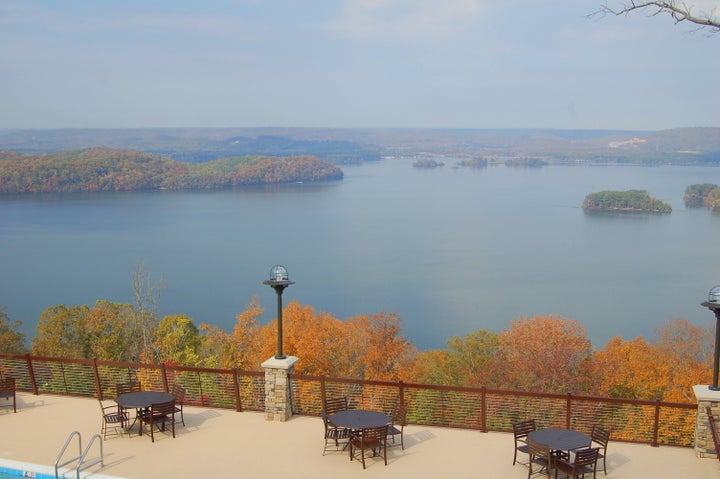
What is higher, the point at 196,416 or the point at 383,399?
the point at 196,416

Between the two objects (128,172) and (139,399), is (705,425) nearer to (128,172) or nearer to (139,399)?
(139,399)

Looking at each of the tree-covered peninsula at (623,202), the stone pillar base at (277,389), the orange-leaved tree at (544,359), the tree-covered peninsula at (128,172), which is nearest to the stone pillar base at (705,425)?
the stone pillar base at (277,389)

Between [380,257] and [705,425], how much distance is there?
64126mm

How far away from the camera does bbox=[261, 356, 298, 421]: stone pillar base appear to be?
9.48m

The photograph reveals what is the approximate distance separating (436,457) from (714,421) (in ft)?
Answer: 11.3

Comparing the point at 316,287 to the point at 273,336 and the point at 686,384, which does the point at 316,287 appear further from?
the point at 686,384

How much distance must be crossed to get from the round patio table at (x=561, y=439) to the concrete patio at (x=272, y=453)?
0.48 metres

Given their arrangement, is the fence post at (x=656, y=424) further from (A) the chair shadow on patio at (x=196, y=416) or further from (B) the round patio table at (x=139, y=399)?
(B) the round patio table at (x=139, y=399)

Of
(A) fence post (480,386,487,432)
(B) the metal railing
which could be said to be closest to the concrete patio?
(A) fence post (480,386,487,432)

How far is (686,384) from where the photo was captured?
25.0 m

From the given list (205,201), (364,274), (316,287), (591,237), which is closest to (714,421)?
(316,287)

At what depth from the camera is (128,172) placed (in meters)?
140

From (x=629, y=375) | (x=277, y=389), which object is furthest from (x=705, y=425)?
(x=629, y=375)

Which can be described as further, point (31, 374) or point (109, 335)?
point (109, 335)
